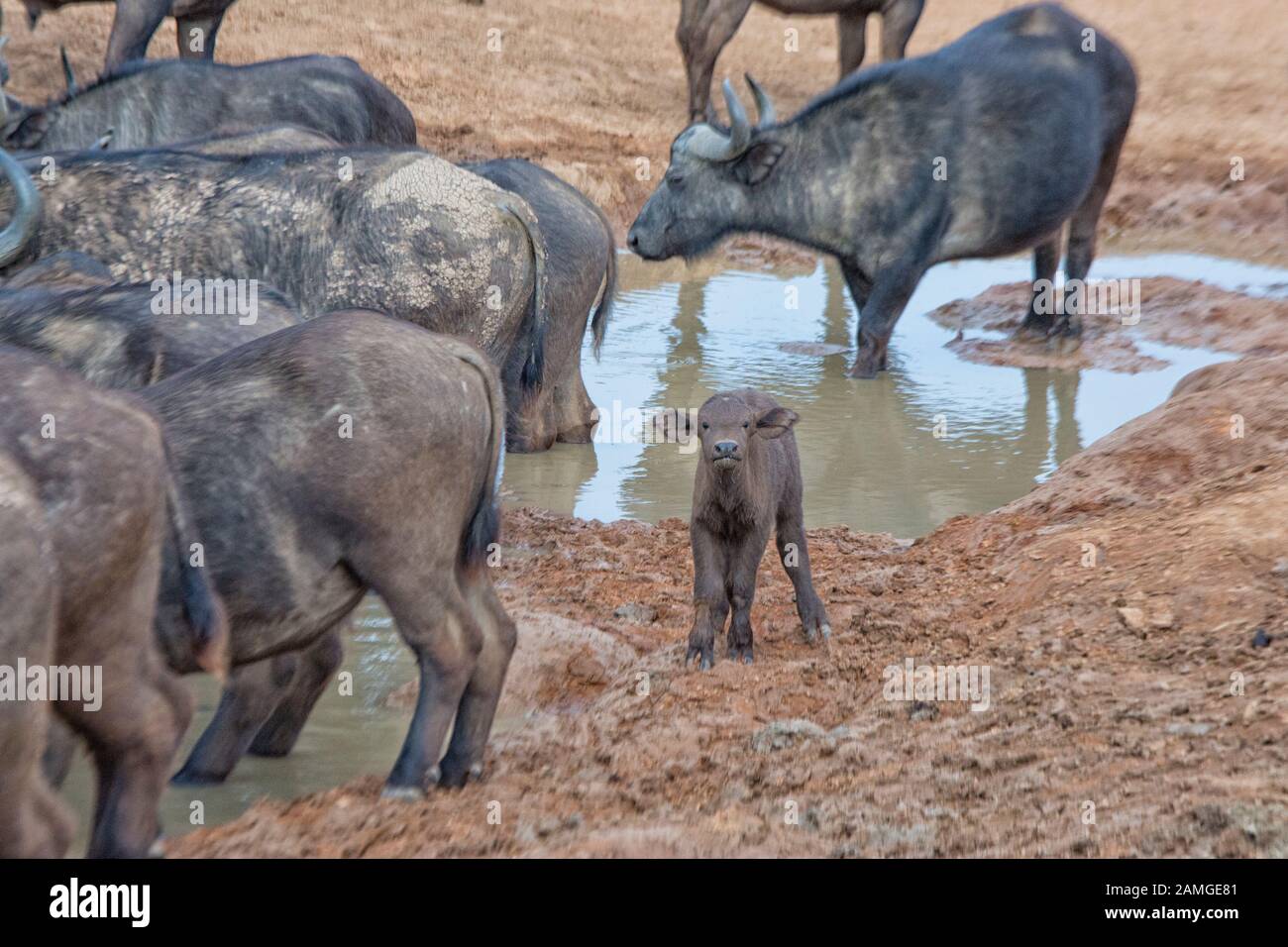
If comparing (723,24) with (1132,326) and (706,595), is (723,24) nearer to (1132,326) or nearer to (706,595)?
(1132,326)

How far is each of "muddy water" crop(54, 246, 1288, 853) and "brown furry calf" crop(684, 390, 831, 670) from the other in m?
0.95

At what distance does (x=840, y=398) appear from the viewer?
11000 millimetres

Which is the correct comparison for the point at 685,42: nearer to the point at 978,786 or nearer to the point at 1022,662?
the point at 1022,662

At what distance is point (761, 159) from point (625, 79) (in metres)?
8.96

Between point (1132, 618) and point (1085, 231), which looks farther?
point (1085, 231)

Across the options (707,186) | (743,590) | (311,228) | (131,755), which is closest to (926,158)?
(707,186)

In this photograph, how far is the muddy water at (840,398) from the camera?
9.00 meters

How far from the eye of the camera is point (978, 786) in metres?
4.67

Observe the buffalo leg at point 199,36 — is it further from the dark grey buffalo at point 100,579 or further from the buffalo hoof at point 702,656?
the dark grey buffalo at point 100,579

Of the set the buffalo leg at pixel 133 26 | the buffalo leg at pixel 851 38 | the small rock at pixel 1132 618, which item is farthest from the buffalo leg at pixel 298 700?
the buffalo leg at pixel 851 38

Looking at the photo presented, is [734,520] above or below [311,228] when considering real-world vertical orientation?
below

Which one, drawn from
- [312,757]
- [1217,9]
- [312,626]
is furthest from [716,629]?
[1217,9]
